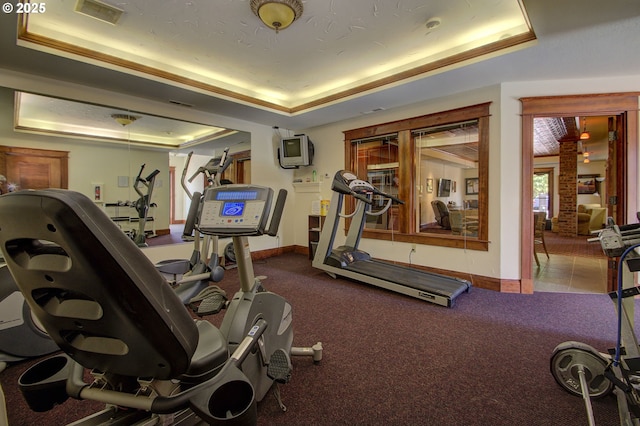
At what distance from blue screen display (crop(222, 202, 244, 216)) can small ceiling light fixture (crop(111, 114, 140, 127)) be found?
342 cm

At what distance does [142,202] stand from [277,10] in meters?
3.22

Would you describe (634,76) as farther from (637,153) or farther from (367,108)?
(367,108)

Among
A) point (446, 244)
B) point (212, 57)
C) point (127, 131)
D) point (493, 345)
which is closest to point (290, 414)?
point (493, 345)

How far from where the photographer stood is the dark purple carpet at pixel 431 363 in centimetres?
158

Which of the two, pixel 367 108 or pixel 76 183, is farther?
pixel 367 108

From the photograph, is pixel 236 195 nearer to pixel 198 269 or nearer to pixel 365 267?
pixel 198 269

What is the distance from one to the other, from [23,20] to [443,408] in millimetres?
4239

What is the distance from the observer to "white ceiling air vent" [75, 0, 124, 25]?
2.41 meters

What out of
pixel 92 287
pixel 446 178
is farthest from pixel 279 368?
pixel 446 178

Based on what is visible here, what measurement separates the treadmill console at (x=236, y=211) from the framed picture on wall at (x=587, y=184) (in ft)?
43.7

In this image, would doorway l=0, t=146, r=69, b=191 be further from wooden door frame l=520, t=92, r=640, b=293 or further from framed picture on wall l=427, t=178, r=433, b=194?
framed picture on wall l=427, t=178, r=433, b=194

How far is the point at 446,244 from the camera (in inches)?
162

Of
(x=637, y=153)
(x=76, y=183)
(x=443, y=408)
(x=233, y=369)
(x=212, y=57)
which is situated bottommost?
(x=443, y=408)

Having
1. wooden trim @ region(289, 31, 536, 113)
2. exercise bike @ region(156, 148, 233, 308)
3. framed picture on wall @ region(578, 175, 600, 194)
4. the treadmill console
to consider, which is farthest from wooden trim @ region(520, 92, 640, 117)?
framed picture on wall @ region(578, 175, 600, 194)
